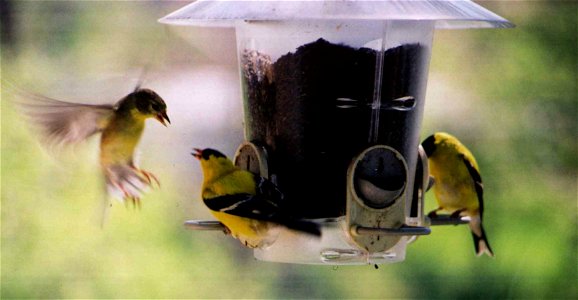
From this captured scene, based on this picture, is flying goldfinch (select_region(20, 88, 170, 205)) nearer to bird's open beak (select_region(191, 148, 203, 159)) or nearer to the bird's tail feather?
bird's open beak (select_region(191, 148, 203, 159))

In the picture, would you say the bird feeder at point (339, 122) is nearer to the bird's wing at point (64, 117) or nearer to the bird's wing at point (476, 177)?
the bird's wing at point (64, 117)

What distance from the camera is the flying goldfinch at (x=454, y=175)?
3639 millimetres

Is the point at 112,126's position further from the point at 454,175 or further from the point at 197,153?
the point at 454,175

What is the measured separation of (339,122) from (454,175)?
3.50 ft

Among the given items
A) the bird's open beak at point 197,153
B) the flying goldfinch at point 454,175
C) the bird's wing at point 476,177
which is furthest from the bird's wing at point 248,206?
the bird's wing at point 476,177

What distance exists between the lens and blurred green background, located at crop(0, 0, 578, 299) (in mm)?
4355

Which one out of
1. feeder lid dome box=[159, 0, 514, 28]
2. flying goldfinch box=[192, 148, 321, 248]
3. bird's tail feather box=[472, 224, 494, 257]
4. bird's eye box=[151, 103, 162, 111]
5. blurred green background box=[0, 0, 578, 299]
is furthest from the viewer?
blurred green background box=[0, 0, 578, 299]

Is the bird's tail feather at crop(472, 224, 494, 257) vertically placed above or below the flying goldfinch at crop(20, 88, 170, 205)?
below

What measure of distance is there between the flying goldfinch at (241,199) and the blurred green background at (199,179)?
1.15 meters

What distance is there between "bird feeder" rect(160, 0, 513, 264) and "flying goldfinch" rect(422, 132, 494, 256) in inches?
28.6

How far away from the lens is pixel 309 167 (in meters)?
2.86

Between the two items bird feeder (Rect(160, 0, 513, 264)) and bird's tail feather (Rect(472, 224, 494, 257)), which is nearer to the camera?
bird feeder (Rect(160, 0, 513, 264))

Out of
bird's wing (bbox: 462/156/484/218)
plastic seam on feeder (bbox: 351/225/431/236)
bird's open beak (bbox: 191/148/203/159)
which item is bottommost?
bird's wing (bbox: 462/156/484/218)

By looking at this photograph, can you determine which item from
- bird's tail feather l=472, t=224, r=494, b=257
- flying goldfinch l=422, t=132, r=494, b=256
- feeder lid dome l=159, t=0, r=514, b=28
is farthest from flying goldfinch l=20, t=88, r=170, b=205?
bird's tail feather l=472, t=224, r=494, b=257
